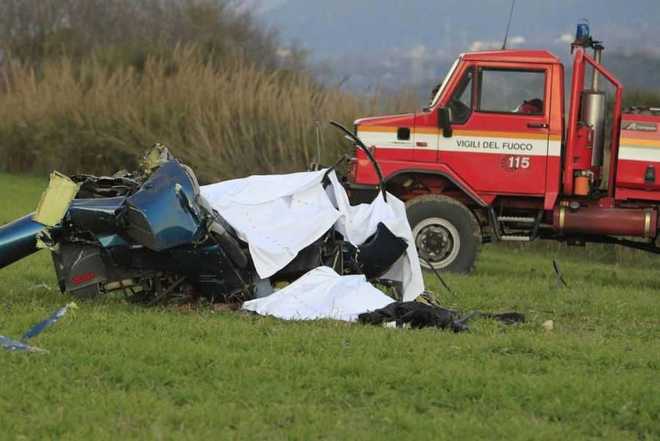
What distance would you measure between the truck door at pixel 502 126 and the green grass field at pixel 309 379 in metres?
5.59

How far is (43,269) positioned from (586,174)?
668 cm

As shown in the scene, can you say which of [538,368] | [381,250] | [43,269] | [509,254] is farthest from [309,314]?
[509,254]

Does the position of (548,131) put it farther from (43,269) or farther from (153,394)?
(153,394)

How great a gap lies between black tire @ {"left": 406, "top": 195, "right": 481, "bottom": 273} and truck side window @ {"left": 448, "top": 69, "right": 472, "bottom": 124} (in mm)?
1052

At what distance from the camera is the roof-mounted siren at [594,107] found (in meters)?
15.2

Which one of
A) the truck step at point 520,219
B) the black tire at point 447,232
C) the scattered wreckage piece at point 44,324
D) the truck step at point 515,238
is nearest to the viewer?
the scattered wreckage piece at point 44,324

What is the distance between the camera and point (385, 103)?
2333 cm

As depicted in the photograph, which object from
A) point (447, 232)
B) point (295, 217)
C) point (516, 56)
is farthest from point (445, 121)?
point (295, 217)

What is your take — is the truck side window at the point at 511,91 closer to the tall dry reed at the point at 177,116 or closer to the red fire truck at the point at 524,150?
the red fire truck at the point at 524,150

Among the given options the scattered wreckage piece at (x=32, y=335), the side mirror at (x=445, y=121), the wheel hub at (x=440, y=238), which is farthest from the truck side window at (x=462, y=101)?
the scattered wreckage piece at (x=32, y=335)

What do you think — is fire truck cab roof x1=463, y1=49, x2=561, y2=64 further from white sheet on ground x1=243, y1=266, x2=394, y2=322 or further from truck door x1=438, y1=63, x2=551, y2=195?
white sheet on ground x1=243, y1=266, x2=394, y2=322

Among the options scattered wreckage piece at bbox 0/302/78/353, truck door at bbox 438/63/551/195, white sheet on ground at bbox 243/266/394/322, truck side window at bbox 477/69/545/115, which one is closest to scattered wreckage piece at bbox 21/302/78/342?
scattered wreckage piece at bbox 0/302/78/353

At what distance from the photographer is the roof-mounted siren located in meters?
15.2

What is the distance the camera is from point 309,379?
7062 millimetres
